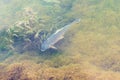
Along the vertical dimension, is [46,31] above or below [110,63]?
above

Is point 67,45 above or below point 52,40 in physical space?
below

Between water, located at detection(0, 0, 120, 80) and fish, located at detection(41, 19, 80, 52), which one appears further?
fish, located at detection(41, 19, 80, 52)

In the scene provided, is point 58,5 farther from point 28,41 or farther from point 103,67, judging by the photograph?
point 103,67

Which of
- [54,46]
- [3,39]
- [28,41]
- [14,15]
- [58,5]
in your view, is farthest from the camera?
[14,15]

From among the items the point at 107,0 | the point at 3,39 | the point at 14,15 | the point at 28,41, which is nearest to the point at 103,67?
the point at 28,41

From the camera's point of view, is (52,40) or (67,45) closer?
(52,40)

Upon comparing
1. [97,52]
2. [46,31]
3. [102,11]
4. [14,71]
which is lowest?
[14,71]

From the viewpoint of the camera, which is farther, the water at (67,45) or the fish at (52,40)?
the fish at (52,40)

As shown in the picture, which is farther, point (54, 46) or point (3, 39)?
point (3, 39)
